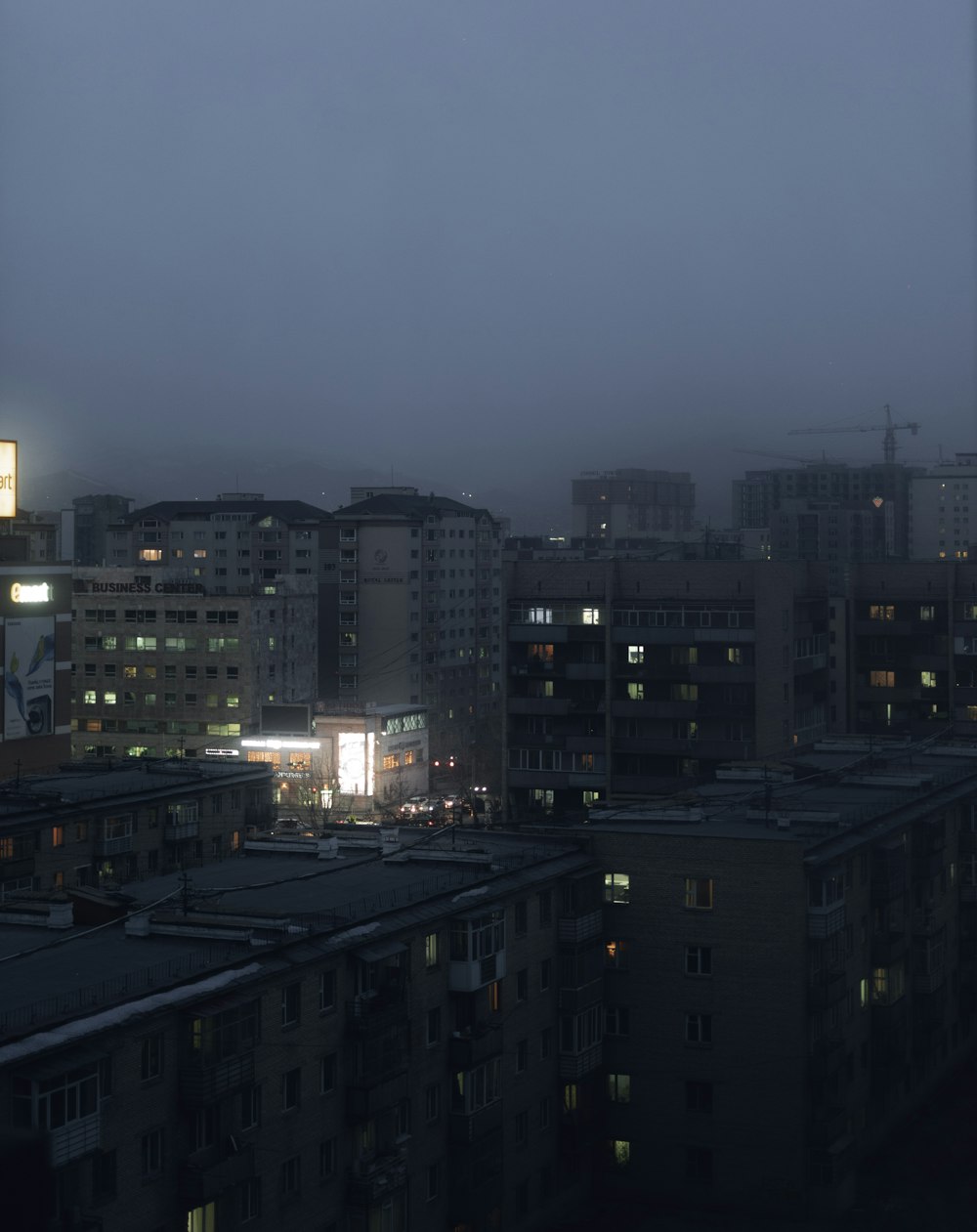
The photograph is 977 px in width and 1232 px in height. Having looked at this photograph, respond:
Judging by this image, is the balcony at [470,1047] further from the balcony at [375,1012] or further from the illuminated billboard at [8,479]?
the illuminated billboard at [8,479]

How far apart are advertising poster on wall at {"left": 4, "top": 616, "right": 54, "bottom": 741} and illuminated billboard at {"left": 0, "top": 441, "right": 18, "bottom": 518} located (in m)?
3.53

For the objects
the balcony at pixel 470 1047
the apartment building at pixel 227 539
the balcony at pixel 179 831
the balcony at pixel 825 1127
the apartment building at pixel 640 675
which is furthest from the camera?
the apartment building at pixel 227 539

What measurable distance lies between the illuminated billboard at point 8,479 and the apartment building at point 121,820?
1316 cm

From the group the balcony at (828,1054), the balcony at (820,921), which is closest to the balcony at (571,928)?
the balcony at (820,921)

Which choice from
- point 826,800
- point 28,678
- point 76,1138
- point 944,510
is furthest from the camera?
point 944,510

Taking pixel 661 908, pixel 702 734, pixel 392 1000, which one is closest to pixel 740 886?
pixel 661 908

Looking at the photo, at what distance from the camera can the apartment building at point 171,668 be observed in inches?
2564

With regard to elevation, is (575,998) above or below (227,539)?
below

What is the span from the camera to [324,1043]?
56.6 feet

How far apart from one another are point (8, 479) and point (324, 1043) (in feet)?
109

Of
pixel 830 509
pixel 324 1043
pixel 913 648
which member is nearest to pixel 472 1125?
pixel 324 1043

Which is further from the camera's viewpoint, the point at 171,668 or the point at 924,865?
the point at 171,668

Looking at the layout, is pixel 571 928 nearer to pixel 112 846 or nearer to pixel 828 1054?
pixel 828 1054

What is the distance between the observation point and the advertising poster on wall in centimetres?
4472
